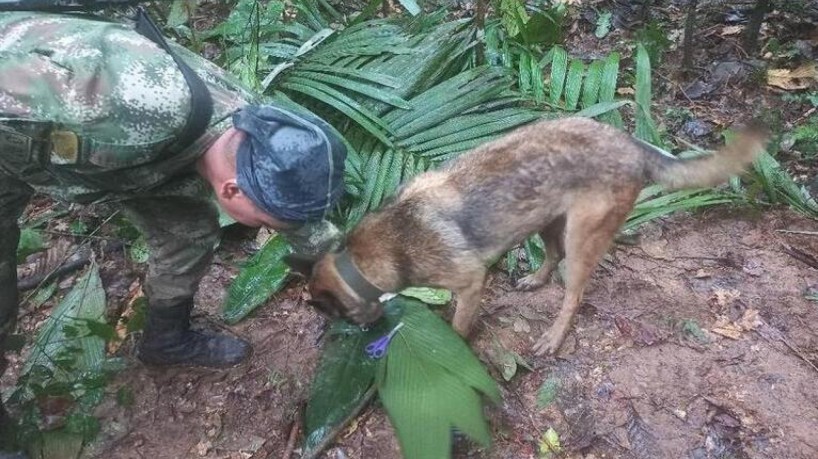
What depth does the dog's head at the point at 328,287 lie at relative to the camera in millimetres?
3191

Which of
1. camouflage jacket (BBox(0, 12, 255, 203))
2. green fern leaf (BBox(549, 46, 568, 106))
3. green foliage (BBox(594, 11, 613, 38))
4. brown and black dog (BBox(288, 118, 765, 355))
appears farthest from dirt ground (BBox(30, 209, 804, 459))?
green foliage (BBox(594, 11, 613, 38))

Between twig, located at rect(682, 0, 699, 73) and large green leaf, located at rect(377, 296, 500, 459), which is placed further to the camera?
twig, located at rect(682, 0, 699, 73)

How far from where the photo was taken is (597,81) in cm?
512

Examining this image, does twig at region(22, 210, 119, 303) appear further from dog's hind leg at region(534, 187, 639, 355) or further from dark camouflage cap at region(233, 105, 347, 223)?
dog's hind leg at region(534, 187, 639, 355)

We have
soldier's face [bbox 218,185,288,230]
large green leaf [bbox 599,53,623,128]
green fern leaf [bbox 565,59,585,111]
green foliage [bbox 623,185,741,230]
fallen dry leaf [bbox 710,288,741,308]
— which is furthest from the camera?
green fern leaf [bbox 565,59,585,111]

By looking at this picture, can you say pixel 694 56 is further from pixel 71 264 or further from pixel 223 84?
pixel 71 264

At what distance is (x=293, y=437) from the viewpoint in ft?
11.1

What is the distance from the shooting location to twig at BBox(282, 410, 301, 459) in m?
3.32

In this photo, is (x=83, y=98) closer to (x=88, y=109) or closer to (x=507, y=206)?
(x=88, y=109)

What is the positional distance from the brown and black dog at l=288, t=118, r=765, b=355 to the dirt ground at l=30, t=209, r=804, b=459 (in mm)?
589

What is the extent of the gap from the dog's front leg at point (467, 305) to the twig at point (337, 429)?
0.58m

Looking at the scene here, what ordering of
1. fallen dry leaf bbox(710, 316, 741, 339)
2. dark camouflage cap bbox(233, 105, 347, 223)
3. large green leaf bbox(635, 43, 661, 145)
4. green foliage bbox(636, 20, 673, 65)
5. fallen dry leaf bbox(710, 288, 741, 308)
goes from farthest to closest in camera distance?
green foliage bbox(636, 20, 673, 65) → large green leaf bbox(635, 43, 661, 145) → fallen dry leaf bbox(710, 288, 741, 308) → fallen dry leaf bbox(710, 316, 741, 339) → dark camouflage cap bbox(233, 105, 347, 223)

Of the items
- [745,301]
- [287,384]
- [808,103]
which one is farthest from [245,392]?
[808,103]

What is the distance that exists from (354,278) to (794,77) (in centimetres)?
440
